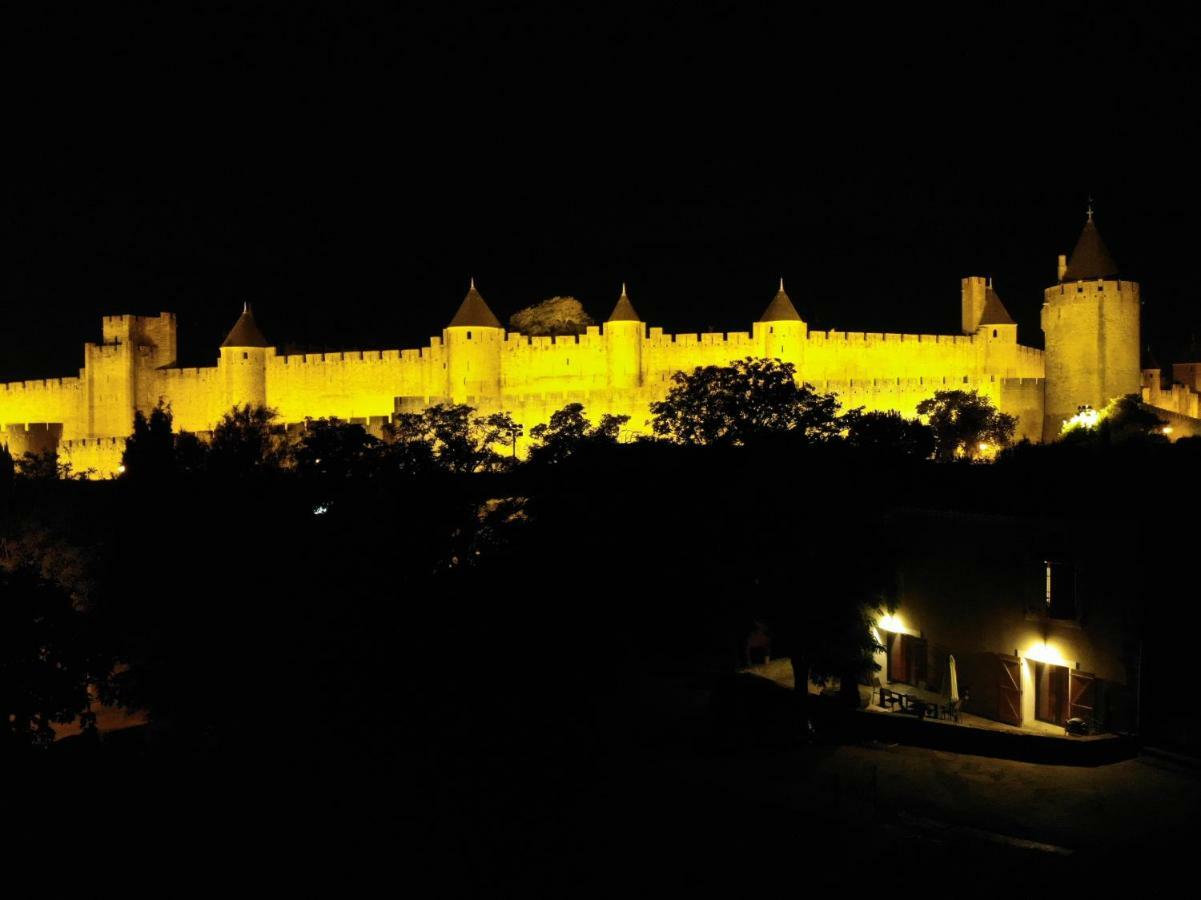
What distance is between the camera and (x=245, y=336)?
4522cm

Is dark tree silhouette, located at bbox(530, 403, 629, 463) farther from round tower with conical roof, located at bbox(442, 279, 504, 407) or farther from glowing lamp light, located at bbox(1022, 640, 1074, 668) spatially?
glowing lamp light, located at bbox(1022, 640, 1074, 668)

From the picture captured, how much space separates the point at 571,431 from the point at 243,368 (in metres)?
15.2

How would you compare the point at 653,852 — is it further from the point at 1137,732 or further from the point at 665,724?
the point at 1137,732

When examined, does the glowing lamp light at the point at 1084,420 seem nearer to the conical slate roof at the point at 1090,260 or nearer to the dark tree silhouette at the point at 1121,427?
the dark tree silhouette at the point at 1121,427

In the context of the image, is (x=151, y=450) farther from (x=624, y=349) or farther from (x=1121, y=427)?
(x=1121, y=427)

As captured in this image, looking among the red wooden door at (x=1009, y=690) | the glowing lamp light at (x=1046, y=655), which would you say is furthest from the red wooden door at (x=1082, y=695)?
the red wooden door at (x=1009, y=690)

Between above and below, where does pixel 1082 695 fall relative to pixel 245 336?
below

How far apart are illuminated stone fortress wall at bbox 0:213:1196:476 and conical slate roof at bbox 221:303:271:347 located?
0.21ft

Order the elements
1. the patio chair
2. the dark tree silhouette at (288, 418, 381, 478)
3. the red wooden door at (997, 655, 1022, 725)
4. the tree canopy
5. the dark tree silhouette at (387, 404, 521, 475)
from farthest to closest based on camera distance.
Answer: the tree canopy → the dark tree silhouette at (387, 404, 521, 475) → the dark tree silhouette at (288, 418, 381, 478) → the patio chair → the red wooden door at (997, 655, 1022, 725)

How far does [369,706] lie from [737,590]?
259 inches

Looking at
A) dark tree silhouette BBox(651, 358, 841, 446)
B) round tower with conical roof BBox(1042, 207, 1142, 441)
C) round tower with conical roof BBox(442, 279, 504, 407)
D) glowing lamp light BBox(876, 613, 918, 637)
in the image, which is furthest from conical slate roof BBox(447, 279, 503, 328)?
glowing lamp light BBox(876, 613, 918, 637)

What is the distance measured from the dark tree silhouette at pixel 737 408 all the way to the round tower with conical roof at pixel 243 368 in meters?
16.0

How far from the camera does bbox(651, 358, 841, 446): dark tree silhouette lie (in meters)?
31.0

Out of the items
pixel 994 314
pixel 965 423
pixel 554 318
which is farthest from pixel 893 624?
pixel 554 318
